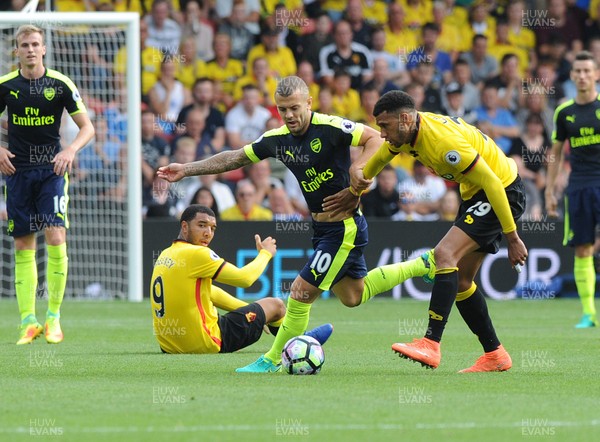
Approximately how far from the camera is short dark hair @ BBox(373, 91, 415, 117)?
7.20m

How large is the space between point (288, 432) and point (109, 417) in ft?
3.02

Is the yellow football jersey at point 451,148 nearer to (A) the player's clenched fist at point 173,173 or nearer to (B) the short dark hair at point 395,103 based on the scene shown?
(B) the short dark hair at point 395,103

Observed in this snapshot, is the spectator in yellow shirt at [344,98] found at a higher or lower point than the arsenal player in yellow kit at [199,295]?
higher

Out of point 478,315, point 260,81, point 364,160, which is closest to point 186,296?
point 364,160

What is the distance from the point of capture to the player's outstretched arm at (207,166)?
7969mm

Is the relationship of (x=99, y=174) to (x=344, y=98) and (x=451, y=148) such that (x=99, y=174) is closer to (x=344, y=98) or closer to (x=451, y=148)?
(x=344, y=98)

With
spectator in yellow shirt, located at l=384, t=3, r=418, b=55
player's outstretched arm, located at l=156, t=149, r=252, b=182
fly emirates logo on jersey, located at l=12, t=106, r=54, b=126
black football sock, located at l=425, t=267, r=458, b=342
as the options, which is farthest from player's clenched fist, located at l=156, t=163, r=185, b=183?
spectator in yellow shirt, located at l=384, t=3, r=418, b=55

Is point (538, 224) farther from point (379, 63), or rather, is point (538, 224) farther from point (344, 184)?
point (344, 184)

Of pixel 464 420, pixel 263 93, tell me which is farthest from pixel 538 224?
pixel 464 420

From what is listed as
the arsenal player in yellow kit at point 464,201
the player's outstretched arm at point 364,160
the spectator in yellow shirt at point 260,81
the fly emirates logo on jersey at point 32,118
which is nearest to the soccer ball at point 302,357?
the arsenal player in yellow kit at point 464,201

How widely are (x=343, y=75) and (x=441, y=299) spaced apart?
998cm

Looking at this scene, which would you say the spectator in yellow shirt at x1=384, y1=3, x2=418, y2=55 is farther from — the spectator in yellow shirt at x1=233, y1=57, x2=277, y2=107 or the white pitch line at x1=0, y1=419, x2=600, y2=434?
the white pitch line at x1=0, y1=419, x2=600, y2=434

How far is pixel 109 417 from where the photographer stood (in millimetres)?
5531

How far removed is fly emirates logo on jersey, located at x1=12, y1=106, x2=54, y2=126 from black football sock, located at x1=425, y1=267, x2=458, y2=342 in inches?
159
